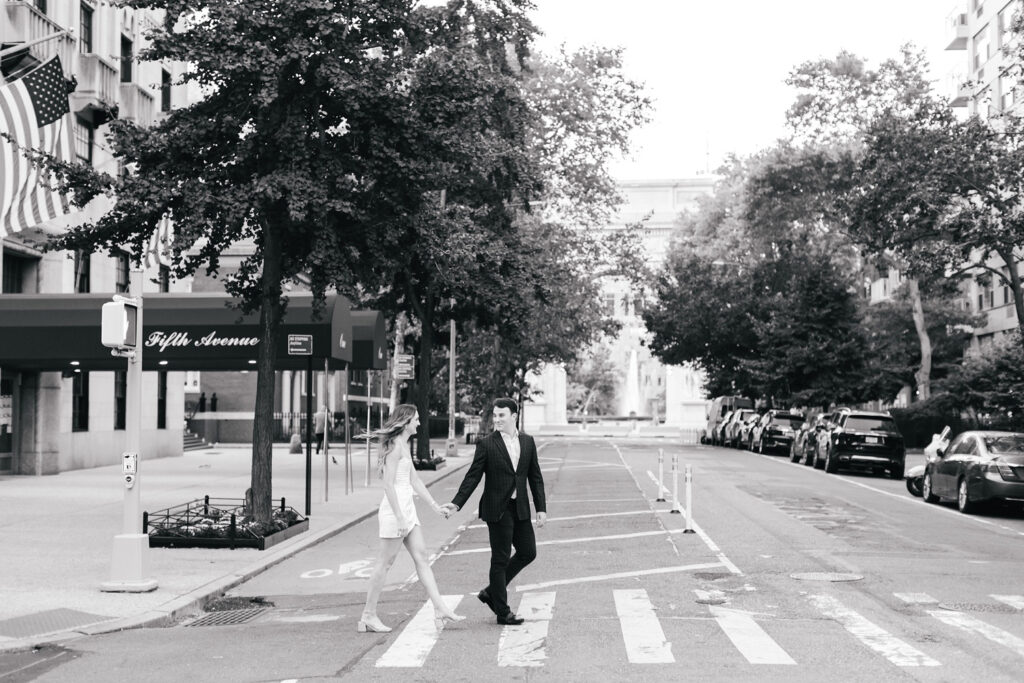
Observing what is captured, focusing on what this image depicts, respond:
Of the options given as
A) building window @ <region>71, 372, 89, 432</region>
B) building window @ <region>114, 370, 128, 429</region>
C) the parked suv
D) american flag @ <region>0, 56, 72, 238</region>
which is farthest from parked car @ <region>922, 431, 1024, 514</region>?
building window @ <region>114, 370, 128, 429</region>

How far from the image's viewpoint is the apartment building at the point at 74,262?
1069 inches

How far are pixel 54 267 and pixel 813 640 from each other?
24.1m

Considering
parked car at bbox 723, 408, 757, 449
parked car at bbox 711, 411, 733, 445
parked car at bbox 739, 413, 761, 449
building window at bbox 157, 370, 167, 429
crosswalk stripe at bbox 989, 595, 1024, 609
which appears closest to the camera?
crosswalk stripe at bbox 989, 595, 1024, 609

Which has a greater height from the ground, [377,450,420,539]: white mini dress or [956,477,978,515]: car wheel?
[377,450,420,539]: white mini dress

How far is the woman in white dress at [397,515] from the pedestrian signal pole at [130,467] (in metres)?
3.17

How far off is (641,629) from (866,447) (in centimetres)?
2594

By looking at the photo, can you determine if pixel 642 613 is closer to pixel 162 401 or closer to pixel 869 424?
pixel 869 424

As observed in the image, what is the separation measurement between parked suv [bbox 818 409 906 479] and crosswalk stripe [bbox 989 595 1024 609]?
22.7 m

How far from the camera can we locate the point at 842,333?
53938 millimetres

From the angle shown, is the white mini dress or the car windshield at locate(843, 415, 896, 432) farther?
the car windshield at locate(843, 415, 896, 432)

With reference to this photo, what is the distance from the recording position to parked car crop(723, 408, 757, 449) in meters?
55.7

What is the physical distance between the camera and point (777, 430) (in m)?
48.2

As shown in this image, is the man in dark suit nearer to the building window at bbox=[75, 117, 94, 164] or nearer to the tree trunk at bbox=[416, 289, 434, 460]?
the building window at bbox=[75, 117, 94, 164]

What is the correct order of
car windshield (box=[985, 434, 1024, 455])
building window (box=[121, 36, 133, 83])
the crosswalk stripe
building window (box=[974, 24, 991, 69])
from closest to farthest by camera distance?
the crosswalk stripe → car windshield (box=[985, 434, 1024, 455]) → building window (box=[121, 36, 133, 83]) → building window (box=[974, 24, 991, 69])
